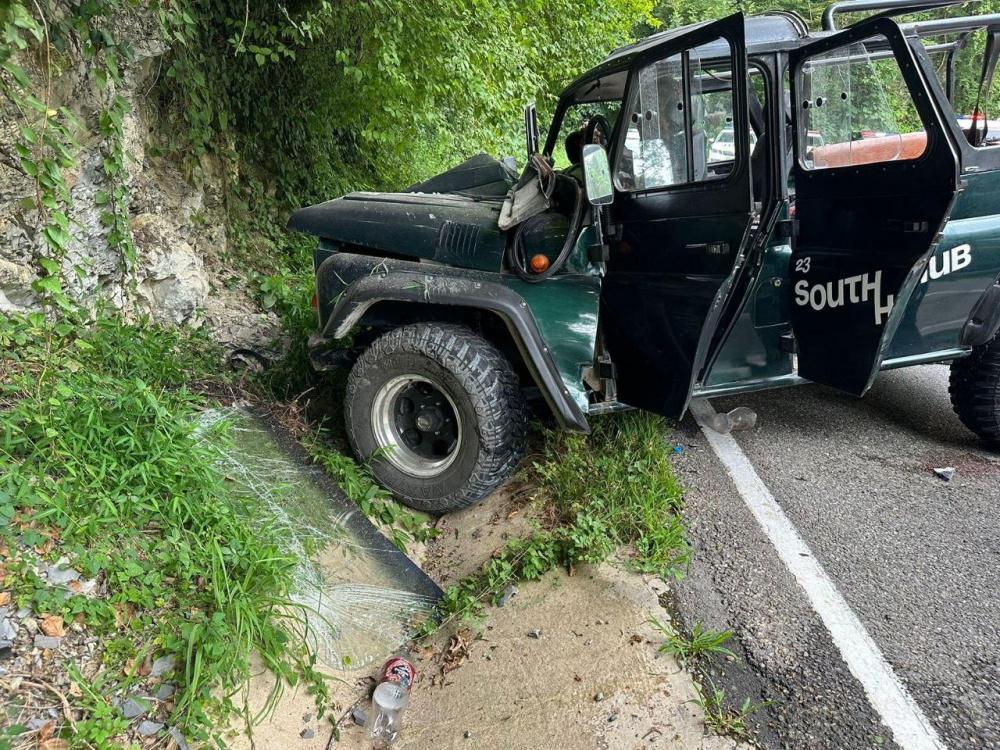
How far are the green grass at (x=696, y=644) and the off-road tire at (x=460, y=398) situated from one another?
115 centimetres

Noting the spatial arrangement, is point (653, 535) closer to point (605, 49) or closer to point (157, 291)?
point (157, 291)

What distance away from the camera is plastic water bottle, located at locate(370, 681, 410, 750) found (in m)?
2.41

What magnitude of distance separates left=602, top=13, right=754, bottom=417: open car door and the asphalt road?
0.78 m

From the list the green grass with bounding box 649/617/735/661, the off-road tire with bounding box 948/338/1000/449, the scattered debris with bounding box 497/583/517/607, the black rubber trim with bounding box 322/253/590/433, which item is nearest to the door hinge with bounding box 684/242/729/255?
the black rubber trim with bounding box 322/253/590/433

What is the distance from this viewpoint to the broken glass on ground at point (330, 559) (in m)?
2.71

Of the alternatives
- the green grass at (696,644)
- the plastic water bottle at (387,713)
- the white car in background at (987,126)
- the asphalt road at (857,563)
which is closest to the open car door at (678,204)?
the asphalt road at (857,563)

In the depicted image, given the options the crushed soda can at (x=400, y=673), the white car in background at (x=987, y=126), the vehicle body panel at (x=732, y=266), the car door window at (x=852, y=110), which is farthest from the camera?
the white car in background at (x=987, y=126)

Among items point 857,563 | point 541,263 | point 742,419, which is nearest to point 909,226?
point 857,563

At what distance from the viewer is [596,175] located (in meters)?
2.86

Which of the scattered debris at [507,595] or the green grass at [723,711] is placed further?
the scattered debris at [507,595]

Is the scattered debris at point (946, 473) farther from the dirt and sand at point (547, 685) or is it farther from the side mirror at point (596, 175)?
the side mirror at point (596, 175)

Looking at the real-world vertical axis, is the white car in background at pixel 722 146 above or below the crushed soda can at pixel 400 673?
above

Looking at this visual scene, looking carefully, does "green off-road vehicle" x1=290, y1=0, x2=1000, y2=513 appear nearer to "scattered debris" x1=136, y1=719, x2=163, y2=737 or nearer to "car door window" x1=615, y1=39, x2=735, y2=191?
"car door window" x1=615, y1=39, x2=735, y2=191

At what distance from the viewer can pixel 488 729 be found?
2334mm
